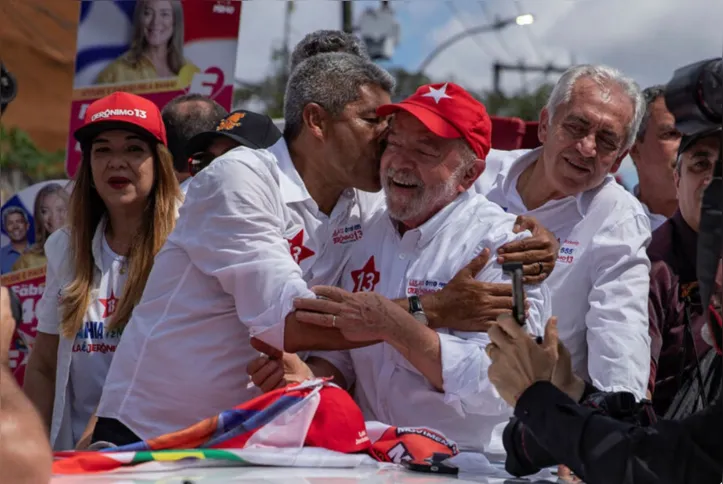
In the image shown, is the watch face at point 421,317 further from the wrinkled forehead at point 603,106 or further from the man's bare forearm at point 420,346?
the wrinkled forehead at point 603,106

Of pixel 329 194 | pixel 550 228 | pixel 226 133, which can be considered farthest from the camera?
pixel 226 133

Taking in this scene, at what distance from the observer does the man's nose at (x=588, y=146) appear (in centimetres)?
362

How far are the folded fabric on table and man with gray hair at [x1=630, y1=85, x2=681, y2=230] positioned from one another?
1995 mm

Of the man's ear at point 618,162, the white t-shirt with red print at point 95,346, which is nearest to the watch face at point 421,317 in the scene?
the white t-shirt with red print at point 95,346

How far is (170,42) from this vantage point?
4977 mm

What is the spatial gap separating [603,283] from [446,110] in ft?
2.39

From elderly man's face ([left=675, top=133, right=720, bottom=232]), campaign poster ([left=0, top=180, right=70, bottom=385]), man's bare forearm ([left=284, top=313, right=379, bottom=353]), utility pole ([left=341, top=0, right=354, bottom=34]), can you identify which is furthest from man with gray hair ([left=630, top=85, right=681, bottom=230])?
campaign poster ([left=0, top=180, right=70, bottom=385])

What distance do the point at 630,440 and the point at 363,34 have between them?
181cm

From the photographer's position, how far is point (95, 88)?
15.5ft

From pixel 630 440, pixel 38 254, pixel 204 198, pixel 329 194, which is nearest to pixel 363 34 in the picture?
pixel 329 194

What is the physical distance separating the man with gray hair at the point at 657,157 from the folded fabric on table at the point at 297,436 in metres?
1.99

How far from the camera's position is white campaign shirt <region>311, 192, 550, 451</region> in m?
2.99

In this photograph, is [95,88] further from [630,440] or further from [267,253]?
[630,440]

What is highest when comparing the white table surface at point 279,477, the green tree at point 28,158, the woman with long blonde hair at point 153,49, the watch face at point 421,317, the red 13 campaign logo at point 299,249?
the woman with long blonde hair at point 153,49
